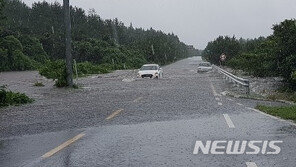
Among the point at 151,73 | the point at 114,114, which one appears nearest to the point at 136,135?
the point at 114,114

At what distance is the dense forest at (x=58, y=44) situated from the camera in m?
73.6

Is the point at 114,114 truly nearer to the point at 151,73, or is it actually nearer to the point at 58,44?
the point at 151,73

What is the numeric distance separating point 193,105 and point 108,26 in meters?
133

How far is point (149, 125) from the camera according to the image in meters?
10.7

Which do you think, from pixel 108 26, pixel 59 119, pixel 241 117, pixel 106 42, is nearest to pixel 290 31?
pixel 241 117

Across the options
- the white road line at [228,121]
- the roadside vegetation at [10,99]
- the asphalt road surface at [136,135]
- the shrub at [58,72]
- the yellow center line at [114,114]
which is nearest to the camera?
the asphalt road surface at [136,135]

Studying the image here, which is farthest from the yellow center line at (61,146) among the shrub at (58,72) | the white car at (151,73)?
the white car at (151,73)

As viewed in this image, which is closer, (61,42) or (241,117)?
(241,117)

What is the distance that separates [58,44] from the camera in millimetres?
99438

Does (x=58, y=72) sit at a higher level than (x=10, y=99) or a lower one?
higher

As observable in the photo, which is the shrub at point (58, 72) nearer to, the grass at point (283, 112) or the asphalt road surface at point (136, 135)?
the asphalt road surface at point (136, 135)

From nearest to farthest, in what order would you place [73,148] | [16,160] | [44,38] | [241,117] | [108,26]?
[16,160] → [73,148] → [241,117] → [44,38] → [108,26]

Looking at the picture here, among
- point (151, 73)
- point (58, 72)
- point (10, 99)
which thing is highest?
point (58, 72)

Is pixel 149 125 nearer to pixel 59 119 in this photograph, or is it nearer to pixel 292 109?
pixel 59 119
